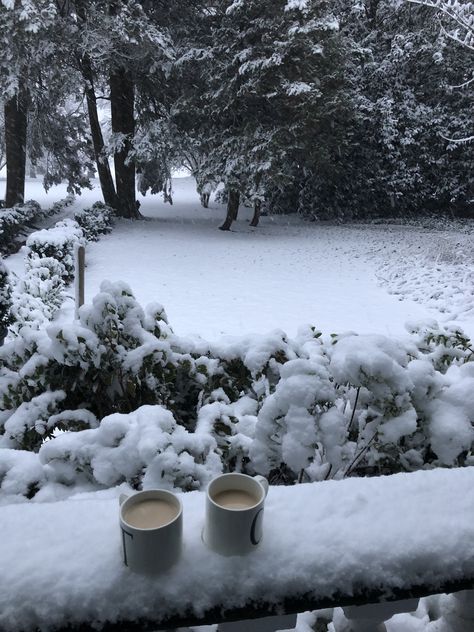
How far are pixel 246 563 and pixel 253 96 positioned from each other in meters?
15.9

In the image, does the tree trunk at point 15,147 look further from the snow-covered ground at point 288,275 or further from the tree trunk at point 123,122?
the snow-covered ground at point 288,275

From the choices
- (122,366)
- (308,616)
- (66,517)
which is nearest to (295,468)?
Result: (308,616)

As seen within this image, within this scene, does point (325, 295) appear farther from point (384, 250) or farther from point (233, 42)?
point (233, 42)

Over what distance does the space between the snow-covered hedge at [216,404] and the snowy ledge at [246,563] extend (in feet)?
1.56

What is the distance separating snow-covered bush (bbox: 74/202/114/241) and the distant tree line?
6.11 feet

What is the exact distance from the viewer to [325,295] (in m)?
8.94

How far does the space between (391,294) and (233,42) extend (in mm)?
10209

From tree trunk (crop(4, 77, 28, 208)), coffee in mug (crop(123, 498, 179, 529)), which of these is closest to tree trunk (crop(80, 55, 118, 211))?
tree trunk (crop(4, 77, 28, 208))

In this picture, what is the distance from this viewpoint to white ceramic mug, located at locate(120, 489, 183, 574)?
2.93 ft

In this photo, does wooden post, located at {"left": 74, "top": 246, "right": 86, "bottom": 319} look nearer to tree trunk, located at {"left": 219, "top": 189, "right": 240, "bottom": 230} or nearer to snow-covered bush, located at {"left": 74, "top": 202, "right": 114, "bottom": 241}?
snow-covered bush, located at {"left": 74, "top": 202, "right": 114, "bottom": 241}

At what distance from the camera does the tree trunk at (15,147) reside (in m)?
15.6

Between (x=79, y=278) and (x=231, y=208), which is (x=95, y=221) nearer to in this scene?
(x=231, y=208)

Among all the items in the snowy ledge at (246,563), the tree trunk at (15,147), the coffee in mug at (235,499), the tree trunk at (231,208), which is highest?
the tree trunk at (15,147)

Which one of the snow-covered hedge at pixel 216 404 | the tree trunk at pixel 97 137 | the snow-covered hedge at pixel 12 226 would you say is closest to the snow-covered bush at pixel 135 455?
the snow-covered hedge at pixel 216 404
